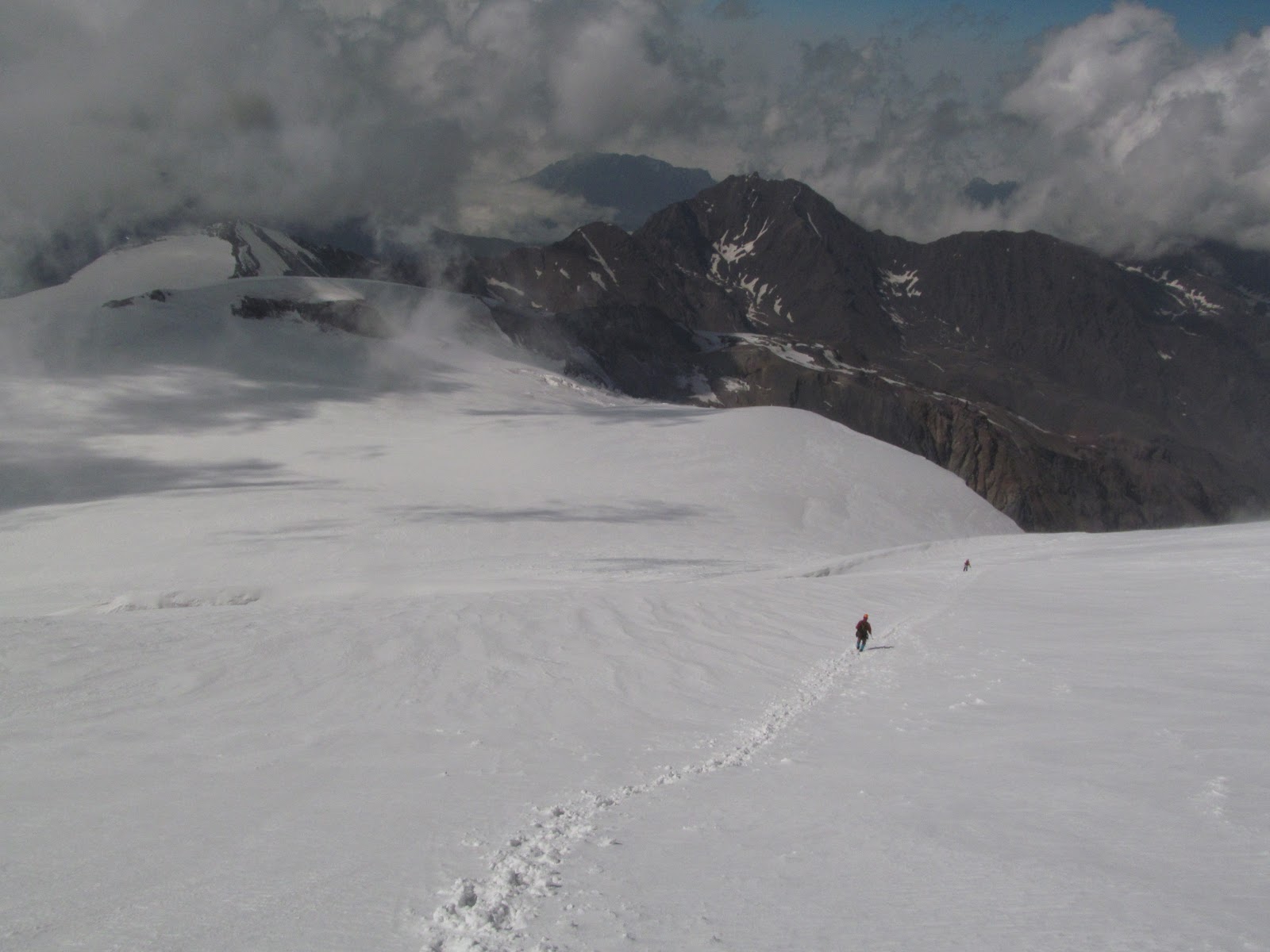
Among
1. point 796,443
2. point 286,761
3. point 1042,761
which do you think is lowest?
point 286,761

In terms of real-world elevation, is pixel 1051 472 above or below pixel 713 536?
above

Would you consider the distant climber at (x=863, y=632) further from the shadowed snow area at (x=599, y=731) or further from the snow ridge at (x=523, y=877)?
the snow ridge at (x=523, y=877)

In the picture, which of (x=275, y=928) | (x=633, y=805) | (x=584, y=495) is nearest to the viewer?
(x=275, y=928)

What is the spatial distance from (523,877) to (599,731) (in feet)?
13.8

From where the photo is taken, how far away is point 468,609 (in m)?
16.5

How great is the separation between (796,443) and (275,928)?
40790mm

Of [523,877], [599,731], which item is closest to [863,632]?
[599,731]

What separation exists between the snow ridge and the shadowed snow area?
0.03m

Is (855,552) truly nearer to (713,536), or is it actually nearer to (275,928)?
(713,536)

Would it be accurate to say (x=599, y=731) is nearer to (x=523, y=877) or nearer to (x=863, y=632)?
(x=523, y=877)

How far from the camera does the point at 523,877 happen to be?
18.8 feet

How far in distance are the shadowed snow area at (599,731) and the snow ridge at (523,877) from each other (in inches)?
1.1

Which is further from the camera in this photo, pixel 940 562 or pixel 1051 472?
pixel 1051 472

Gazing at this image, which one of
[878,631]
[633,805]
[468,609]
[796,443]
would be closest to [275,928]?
[633,805]
